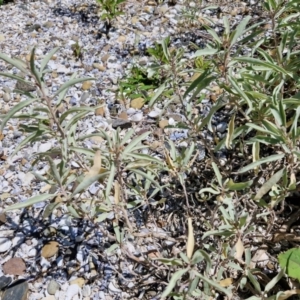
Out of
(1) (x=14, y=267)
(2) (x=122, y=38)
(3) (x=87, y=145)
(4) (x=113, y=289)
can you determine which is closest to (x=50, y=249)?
(1) (x=14, y=267)

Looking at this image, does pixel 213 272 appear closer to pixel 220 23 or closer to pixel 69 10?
pixel 220 23

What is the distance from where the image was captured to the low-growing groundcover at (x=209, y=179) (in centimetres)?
125

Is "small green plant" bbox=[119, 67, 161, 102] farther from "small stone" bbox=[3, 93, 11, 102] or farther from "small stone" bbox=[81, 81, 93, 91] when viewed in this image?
"small stone" bbox=[3, 93, 11, 102]

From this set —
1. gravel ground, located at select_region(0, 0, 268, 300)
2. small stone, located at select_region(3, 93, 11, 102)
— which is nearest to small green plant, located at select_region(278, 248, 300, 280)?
gravel ground, located at select_region(0, 0, 268, 300)

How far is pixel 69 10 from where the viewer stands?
288 cm

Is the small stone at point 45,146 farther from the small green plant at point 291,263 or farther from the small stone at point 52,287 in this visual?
the small green plant at point 291,263

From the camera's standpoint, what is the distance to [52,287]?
158 centimetres

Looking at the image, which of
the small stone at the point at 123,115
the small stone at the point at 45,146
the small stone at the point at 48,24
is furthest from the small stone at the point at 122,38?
the small stone at the point at 45,146

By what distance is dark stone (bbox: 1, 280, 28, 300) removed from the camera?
5.01 feet

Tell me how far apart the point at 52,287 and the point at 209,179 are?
73cm

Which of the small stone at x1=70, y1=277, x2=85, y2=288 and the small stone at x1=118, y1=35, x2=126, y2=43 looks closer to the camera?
the small stone at x1=70, y1=277, x2=85, y2=288

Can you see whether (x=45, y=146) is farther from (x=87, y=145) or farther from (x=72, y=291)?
(x=72, y=291)

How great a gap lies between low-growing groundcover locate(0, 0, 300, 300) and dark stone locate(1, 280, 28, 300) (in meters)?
0.31

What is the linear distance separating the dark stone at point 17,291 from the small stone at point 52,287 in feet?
0.26
